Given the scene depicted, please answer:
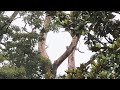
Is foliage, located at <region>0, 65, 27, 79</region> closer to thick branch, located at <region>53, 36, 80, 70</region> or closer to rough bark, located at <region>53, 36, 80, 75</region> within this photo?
rough bark, located at <region>53, 36, 80, 75</region>

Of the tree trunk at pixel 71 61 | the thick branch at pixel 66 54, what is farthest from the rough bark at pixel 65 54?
the tree trunk at pixel 71 61

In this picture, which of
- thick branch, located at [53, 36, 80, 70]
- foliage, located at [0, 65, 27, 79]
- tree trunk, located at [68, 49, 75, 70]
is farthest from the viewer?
tree trunk, located at [68, 49, 75, 70]

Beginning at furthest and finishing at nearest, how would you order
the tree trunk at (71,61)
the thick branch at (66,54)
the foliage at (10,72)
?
the tree trunk at (71,61), the thick branch at (66,54), the foliage at (10,72)

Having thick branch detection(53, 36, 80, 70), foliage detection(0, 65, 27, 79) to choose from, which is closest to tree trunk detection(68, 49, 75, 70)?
thick branch detection(53, 36, 80, 70)

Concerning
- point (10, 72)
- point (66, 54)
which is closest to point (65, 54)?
point (66, 54)

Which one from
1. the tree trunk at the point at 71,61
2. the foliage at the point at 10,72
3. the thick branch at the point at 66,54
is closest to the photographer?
the foliage at the point at 10,72

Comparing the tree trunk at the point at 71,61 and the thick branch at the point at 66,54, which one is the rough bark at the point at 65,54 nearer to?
the thick branch at the point at 66,54

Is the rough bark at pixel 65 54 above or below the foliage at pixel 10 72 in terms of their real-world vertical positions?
above

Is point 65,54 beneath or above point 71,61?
above

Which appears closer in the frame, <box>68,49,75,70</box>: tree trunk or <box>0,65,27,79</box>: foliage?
<box>0,65,27,79</box>: foliage

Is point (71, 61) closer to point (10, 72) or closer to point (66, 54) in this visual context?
point (66, 54)

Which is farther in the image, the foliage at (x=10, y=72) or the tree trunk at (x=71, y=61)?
the tree trunk at (x=71, y=61)
